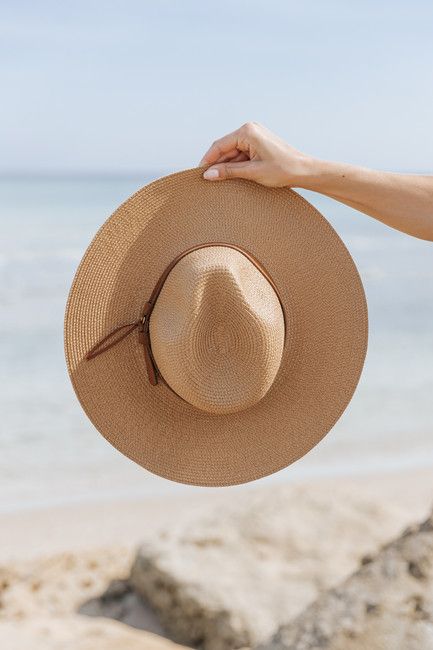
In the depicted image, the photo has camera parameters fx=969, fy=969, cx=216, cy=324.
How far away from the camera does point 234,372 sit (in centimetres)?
219

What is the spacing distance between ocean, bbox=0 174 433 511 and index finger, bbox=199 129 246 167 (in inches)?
173

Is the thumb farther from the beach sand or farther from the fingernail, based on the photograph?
the beach sand

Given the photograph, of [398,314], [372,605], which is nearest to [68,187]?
[398,314]

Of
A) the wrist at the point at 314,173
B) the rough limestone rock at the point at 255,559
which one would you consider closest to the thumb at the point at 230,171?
the wrist at the point at 314,173

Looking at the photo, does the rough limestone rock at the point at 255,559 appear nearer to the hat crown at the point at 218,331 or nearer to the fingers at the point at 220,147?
the hat crown at the point at 218,331

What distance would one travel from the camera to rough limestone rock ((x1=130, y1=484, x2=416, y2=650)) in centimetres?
391

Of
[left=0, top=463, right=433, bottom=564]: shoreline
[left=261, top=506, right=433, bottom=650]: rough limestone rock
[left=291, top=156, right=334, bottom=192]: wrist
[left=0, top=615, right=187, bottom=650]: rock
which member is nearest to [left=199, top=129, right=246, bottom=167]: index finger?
[left=291, top=156, right=334, bottom=192]: wrist

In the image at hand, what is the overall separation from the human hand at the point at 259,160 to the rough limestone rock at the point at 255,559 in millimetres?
2245

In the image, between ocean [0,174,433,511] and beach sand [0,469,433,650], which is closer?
beach sand [0,469,433,650]

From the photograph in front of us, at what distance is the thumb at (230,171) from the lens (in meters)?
2.07

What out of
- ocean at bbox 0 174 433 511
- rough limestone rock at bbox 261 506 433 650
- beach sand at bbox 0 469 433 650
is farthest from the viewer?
ocean at bbox 0 174 433 511

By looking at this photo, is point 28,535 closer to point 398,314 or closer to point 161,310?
point 161,310

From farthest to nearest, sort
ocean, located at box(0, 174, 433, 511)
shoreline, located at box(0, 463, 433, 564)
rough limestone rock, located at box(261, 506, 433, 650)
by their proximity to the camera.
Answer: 1. ocean, located at box(0, 174, 433, 511)
2. shoreline, located at box(0, 463, 433, 564)
3. rough limestone rock, located at box(261, 506, 433, 650)

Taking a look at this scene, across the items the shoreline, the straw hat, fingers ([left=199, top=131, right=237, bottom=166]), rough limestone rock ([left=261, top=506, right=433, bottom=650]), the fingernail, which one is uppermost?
fingers ([left=199, top=131, right=237, bottom=166])
